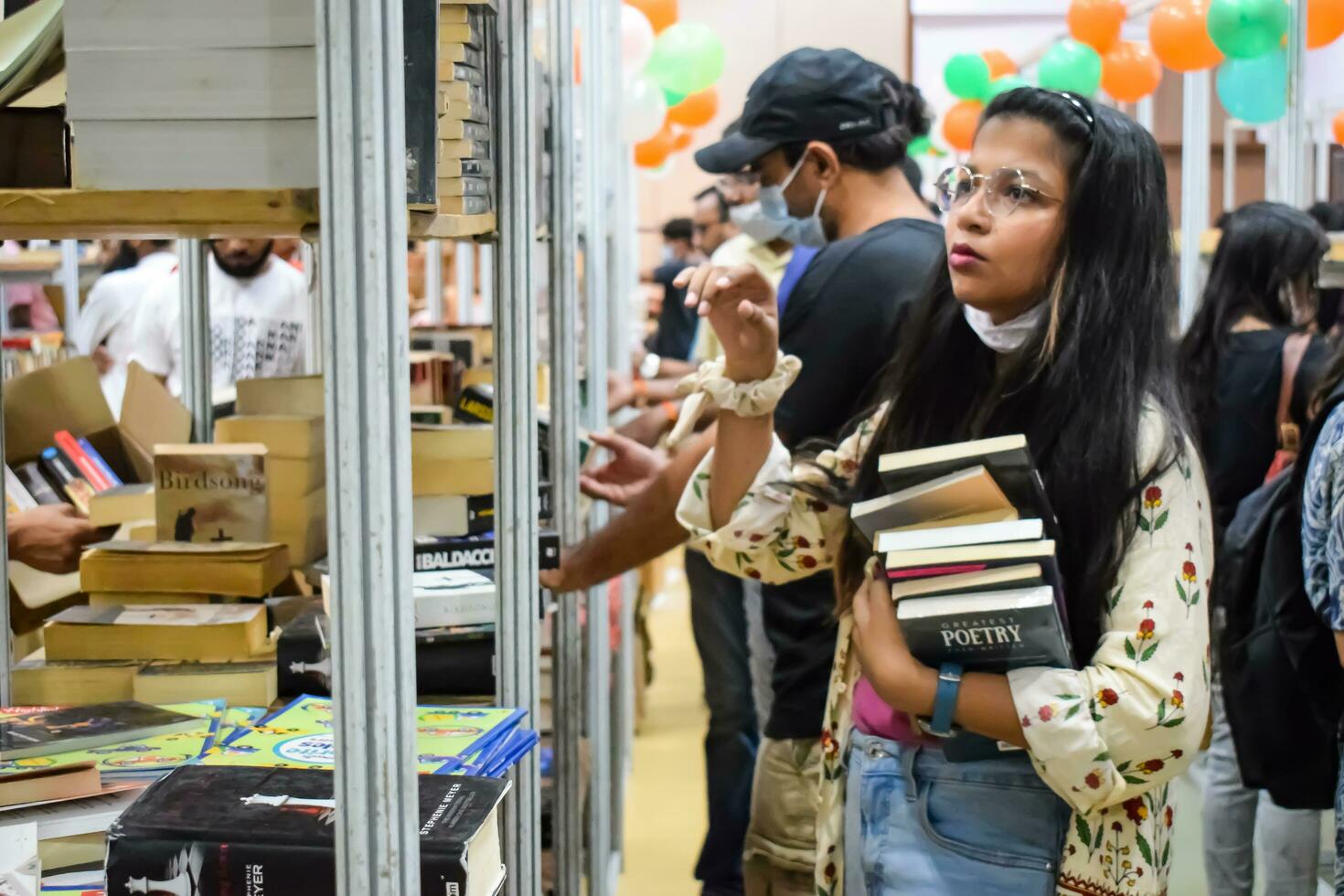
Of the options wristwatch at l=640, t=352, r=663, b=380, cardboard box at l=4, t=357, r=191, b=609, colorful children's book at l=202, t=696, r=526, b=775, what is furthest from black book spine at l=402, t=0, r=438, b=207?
wristwatch at l=640, t=352, r=663, b=380

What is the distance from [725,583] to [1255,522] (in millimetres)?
1329

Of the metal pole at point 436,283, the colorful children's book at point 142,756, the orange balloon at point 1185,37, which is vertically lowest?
the colorful children's book at point 142,756

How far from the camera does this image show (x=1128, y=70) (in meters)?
5.57

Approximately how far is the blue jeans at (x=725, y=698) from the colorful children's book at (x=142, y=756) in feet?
6.24

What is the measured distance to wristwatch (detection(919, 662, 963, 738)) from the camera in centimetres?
142

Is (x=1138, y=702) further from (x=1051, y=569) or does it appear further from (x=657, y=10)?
(x=657, y=10)

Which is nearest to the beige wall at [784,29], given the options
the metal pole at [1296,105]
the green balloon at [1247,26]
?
the green balloon at [1247,26]

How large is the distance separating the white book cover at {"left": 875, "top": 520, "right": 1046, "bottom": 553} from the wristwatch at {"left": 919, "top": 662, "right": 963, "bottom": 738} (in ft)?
0.45

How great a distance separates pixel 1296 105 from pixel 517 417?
2998 millimetres

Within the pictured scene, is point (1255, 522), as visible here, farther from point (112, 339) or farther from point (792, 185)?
point (112, 339)

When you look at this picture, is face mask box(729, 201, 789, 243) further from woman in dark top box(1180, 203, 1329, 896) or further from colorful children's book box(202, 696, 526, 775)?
colorful children's book box(202, 696, 526, 775)

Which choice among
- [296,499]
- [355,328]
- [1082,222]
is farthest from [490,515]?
[355,328]

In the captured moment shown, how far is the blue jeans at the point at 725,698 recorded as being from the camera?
338cm

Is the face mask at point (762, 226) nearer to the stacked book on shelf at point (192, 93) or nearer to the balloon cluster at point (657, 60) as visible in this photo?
the stacked book on shelf at point (192, 93)
